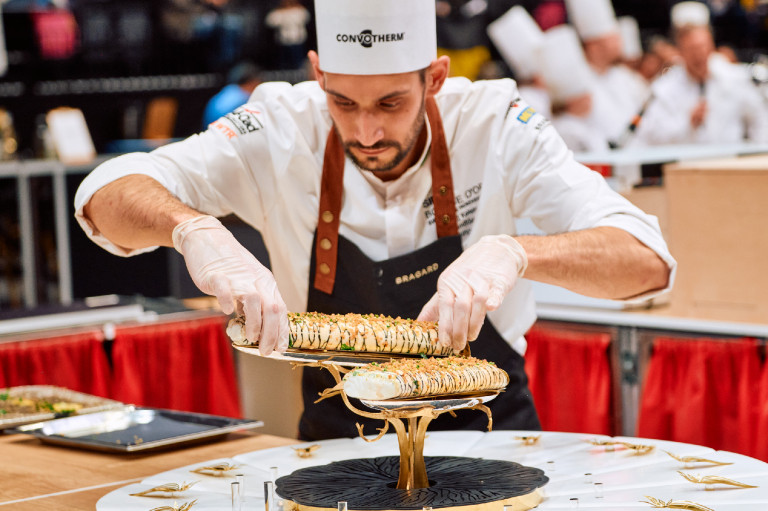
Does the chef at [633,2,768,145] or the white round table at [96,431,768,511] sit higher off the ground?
the chef at [633,2,768,145]

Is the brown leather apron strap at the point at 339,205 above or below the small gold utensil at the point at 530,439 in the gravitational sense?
above

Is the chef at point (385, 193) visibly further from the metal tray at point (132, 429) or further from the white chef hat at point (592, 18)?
the white chef hat at point (592, 18)

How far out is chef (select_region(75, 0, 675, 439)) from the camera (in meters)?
2.01

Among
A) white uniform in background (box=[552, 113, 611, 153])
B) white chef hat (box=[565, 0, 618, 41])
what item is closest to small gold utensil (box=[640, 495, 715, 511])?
white uniform in background (box=[552, 113, 611, 153])

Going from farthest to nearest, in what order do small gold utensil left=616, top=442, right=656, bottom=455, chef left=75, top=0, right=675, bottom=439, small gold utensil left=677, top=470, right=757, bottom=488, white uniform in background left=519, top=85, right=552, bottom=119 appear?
white uniform in background left=519, top=85, right=552, bottom=119
chef left=75, top=0, right=675, bottom=439
small gold utensil left=616, top=442, right=656, bottom=455
small gold utensil left=677, top=470, right=757, bottom=488

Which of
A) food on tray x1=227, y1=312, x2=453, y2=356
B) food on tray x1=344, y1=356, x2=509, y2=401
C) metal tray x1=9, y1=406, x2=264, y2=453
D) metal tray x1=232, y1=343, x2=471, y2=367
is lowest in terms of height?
metal tray x1=9, y1=406, x2=264, y2=453

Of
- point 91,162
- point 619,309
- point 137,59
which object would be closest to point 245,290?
point 619,309

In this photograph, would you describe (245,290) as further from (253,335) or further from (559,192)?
(559,192)

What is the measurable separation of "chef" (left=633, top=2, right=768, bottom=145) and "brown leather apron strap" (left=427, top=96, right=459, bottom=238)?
5588mm

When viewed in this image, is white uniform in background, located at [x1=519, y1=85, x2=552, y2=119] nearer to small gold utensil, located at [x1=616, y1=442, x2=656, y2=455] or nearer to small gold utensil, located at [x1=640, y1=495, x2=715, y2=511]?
small gold utensil, located at [x1=616, y1=442, x2=656, y2=455]

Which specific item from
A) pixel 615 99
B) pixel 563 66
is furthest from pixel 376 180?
pixel 615 99

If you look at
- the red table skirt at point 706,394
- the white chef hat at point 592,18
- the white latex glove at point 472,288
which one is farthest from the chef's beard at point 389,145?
the white chef hat at point 592,18

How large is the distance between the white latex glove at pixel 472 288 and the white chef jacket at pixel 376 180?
332 millimetres

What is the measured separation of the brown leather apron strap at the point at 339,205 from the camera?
2.17 metres
